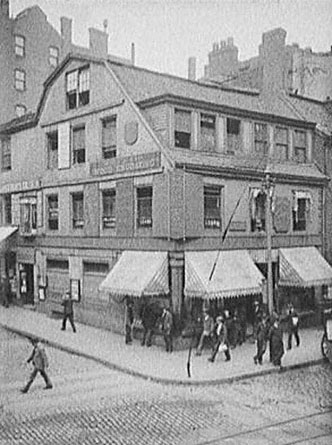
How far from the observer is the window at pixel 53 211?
604 inches

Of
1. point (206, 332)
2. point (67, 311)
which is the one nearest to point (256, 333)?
point (206, 332)

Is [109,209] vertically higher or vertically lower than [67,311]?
higher

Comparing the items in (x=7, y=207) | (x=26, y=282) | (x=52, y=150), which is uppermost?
(x=52, y=150)

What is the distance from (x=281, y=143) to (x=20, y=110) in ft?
18.2

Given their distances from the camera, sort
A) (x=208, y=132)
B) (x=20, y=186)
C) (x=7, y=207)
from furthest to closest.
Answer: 1. (x=208, y=132)
2. (x=20, y=186)
3. (x=7, y=207)

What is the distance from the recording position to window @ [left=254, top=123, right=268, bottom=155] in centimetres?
1274

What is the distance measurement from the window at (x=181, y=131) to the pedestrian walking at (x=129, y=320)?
4.09m

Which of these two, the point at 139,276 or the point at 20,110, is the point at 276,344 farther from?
the point at 20,110

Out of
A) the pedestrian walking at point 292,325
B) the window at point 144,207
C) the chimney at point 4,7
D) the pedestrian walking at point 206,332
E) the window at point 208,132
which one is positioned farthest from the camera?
the window at point 144,207

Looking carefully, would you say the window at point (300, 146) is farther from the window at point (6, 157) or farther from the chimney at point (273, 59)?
the window at point (6, 157)

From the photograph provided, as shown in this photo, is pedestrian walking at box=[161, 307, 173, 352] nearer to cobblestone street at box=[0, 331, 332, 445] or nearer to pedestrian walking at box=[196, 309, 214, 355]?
pedestrian walking at box=[196, 309, 214, 355]

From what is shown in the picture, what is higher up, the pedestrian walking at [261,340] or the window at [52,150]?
the window at [52,150]

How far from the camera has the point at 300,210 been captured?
13016 mm

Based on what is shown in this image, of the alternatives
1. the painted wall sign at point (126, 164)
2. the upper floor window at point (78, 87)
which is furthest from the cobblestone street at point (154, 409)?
the upper floor window at point (78, 87)
